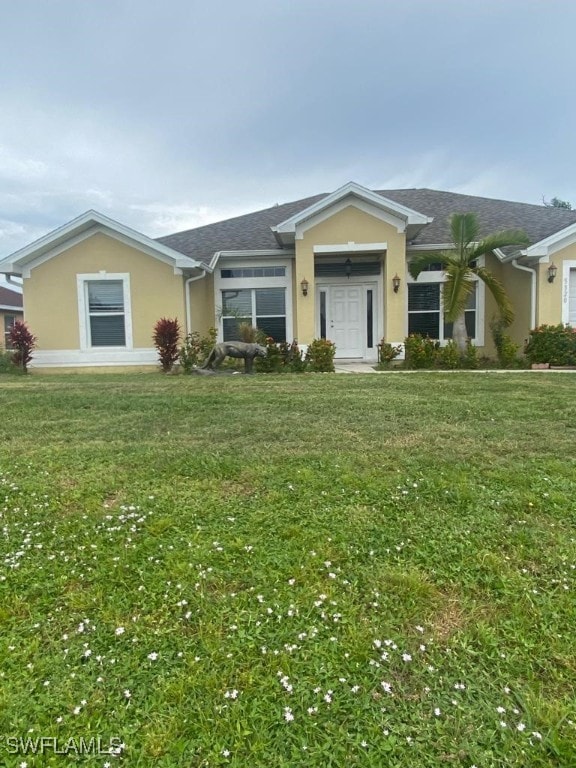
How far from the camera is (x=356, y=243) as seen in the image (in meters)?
12.7

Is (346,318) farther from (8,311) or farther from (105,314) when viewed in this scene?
(8,311)

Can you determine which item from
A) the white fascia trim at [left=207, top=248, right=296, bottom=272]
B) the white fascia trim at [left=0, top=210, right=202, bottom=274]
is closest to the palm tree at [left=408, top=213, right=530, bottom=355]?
the white fascia trim at [left=207, top=248, right=296, bottom=272]

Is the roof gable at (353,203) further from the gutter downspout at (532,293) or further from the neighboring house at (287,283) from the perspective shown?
the gutter downspout at (532,293)

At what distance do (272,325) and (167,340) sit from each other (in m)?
3.49

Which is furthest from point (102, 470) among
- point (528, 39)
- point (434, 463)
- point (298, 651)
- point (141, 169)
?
point (141, 169)

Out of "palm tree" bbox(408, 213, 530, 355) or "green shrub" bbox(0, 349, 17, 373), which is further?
"green shrub" bbox(0, 349, 17, 373)

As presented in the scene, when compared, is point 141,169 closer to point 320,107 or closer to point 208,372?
point 320,107

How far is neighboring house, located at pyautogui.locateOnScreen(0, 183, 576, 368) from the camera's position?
12.3 meters

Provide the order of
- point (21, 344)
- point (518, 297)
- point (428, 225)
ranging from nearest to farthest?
point (21, 344)
point (518, 297)
point (428, 225)

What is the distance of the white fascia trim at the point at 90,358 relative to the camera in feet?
42.3

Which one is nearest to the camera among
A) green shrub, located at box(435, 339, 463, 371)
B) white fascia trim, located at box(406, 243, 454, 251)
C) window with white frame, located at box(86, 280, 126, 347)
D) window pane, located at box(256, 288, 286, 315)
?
green shrub, located at box(435, 339, 463, 371)

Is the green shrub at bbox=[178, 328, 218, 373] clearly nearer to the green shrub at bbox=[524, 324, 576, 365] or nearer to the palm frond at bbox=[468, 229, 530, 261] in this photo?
the palm frond at bbox=[468, 229, 530, 261]

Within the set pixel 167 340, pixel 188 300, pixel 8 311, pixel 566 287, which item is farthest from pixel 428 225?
pixel 8 311

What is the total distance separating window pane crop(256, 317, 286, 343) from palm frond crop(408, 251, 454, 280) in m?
4.04
